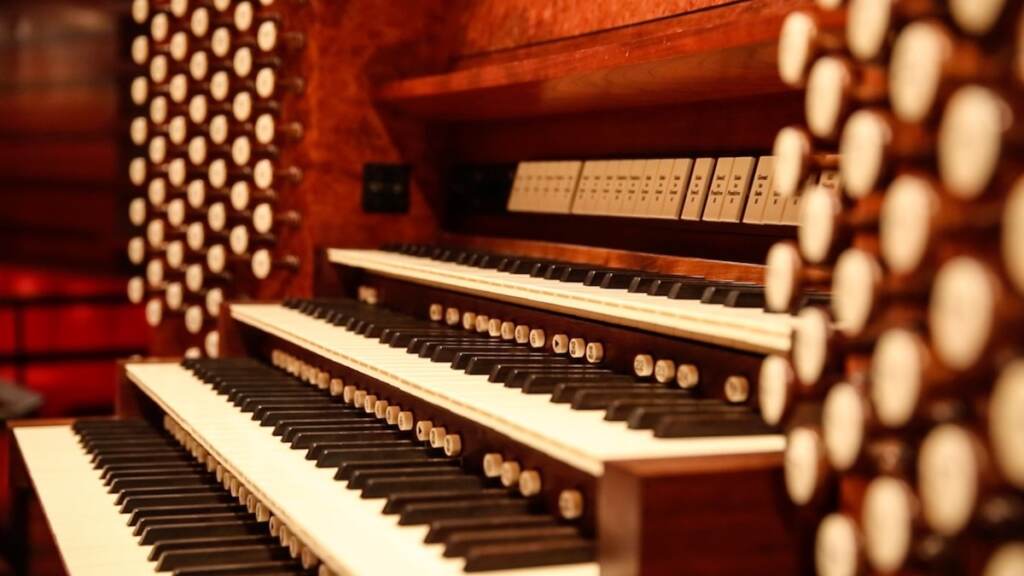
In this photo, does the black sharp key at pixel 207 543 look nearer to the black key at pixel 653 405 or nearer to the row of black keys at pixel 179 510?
the row of black keys at pixel 179 510

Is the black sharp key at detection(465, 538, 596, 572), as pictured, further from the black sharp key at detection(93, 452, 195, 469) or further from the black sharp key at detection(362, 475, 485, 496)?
the black sharp key at detection(93, 452, 195, 469)

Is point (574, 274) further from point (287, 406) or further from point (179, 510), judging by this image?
point (179, 510)

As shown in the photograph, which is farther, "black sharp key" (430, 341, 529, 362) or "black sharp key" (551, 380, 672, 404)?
"black sharp key" (430, 341, 529, 362)

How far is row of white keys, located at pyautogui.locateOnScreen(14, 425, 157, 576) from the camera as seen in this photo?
86.0 inches

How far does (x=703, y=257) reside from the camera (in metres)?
2.50

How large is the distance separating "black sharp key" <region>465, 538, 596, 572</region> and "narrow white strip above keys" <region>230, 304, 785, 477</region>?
11 centimetres

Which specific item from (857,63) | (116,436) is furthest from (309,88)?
(857,63)

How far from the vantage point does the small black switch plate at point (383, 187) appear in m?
3.55

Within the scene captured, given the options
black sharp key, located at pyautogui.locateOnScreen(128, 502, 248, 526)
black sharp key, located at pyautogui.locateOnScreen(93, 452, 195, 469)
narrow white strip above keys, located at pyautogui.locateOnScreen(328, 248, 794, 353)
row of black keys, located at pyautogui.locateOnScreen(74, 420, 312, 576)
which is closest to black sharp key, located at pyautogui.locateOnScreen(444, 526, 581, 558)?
narrow white strip above keys, located at pyautogui.locateOnScreen(328, 248, 794, 353)

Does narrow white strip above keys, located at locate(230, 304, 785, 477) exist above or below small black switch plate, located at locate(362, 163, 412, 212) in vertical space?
below

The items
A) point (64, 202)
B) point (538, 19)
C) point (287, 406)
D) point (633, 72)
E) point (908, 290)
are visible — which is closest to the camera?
point (908, 290)

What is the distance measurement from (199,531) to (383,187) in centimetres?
149

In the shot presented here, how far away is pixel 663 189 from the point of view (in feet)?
8.44

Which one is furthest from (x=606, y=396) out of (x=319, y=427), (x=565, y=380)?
(x=319, y=427)
